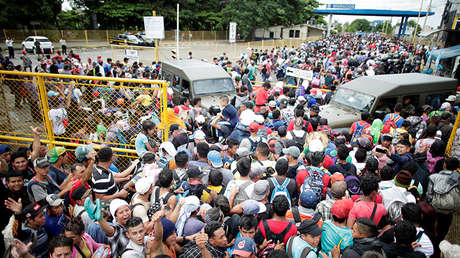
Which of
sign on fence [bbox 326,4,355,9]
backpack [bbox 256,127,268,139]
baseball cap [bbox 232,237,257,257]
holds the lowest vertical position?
baseball cap [bbox 232,237,257,257]

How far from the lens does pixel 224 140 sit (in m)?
5.99

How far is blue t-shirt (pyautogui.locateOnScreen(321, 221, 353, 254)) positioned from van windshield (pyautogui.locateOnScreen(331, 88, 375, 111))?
535 cm

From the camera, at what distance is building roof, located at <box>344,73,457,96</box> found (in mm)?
7324

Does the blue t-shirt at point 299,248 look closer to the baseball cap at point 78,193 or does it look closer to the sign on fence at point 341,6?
the baseball cap at point 78,193

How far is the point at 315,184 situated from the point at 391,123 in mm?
3900

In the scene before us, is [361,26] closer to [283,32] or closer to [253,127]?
[283,32]

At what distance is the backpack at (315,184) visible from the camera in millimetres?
3486

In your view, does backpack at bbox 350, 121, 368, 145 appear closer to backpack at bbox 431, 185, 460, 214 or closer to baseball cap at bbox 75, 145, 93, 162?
backpack at bbox 431, 185, 460, 214

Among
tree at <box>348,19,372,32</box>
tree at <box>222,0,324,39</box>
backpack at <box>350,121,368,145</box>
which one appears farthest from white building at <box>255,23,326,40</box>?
tree at <box>348,19,372,32</box>

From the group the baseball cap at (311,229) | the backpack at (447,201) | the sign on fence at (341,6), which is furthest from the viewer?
the sign on fence at (341,6)

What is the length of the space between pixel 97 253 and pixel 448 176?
462 cm

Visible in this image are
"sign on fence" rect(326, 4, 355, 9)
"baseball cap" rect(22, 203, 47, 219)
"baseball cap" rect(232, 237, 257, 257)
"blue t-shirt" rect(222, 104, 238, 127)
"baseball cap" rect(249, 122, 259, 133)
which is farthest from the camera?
"sign on fence" rect(326, 4, 355, 9)

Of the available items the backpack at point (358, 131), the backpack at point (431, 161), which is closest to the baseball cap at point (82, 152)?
the backpack at point (358, 131)

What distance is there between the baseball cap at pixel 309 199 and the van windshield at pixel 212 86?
5.66 m
